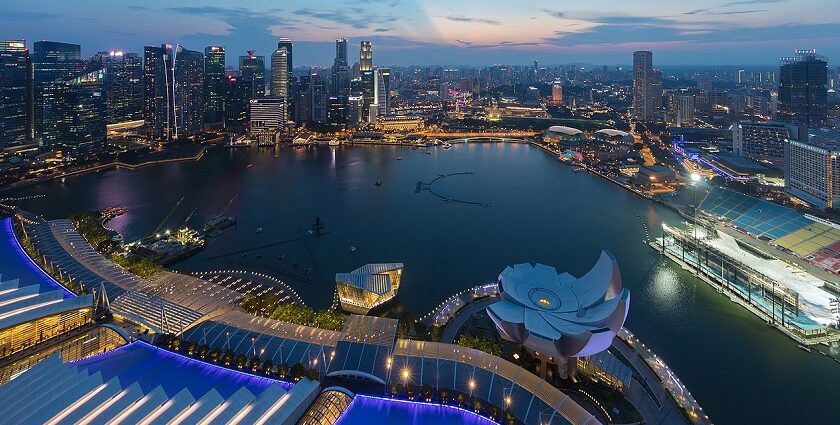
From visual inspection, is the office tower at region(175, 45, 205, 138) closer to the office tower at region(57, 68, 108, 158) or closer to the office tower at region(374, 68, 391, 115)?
the office tower at region(57, 68, 108, 158)

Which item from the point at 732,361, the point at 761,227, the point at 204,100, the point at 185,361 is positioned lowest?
the point at 732,361

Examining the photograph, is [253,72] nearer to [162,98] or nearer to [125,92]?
[125,92]

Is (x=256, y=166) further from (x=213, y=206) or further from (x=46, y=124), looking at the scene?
(x=46, y=124)

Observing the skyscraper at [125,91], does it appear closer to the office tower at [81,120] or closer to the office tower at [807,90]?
the office tower at [81,120]

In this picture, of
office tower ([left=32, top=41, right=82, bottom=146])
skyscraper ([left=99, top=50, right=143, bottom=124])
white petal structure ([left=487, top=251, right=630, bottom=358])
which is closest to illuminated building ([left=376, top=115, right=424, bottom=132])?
skyscraper ([left=99, top=50, right=143, bottom=124])

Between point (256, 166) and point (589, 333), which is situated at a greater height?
point (256, 166)

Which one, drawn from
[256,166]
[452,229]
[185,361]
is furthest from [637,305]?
[256,166]
